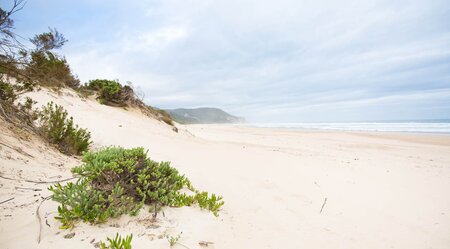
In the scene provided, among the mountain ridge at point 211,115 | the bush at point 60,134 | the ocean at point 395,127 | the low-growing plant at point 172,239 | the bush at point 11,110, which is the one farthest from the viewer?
the mountain ridge at point 211,115

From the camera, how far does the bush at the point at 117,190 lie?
224 cm

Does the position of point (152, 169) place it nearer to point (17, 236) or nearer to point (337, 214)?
point (17, 236)

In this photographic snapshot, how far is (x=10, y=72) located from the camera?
3.62 meters

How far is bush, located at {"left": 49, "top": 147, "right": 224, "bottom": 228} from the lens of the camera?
224 cm

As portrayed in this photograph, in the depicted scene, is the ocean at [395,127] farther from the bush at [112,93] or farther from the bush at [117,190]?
the bush at [117,190]

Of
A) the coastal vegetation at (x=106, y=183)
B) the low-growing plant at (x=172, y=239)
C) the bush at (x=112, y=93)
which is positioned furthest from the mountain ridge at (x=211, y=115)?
the low-growing plant at (x=172, y=239)

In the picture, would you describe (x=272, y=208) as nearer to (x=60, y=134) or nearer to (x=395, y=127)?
(x=60, y=134)

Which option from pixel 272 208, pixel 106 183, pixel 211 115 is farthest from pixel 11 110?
pixel 211 115

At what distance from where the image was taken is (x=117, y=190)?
8.03 feet

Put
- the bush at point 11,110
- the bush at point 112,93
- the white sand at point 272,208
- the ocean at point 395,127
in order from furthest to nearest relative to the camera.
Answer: the ocean at point 395,127 → the bush at point 112,93 → the bush at point 11,110 → the white sand at point 272,208

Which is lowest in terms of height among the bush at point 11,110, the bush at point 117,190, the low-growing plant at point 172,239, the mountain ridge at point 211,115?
the low-growing plant at point 172,239

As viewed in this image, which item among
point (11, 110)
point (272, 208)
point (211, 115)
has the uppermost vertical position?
point (211, 115)

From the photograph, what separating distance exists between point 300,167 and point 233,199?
292 cm

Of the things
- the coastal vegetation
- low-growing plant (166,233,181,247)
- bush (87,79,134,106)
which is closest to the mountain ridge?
bush (87,79,134,106)
